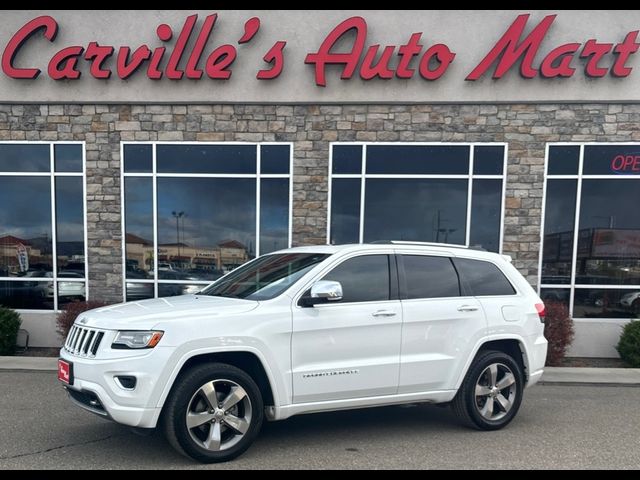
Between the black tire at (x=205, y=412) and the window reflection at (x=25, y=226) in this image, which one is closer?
the black tire at (x=205, y=412)

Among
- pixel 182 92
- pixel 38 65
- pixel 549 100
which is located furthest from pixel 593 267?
pixel 38 65

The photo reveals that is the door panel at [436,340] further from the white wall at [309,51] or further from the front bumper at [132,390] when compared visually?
the white wall at [309,51]

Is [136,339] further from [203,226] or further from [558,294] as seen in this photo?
[558,294]

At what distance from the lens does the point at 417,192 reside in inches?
368

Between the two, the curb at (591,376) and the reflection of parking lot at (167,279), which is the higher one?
the reflection of parking lot at (167,279)

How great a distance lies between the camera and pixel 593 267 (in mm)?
9289

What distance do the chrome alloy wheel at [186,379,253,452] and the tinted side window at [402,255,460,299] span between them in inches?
72.8

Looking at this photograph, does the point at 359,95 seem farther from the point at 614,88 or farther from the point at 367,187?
the point at 614,88

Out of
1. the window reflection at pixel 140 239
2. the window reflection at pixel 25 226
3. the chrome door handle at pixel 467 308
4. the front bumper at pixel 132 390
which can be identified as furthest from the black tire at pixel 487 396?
the window reflection at pixel 25 226

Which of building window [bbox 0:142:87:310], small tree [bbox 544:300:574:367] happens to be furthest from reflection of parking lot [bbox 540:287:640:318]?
building window [bbox 0:142:87:310]

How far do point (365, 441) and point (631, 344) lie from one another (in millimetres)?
6003

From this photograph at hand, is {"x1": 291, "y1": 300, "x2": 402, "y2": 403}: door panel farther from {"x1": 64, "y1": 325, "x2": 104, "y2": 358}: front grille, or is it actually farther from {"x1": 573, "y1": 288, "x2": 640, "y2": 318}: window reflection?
{"x1": 573, "y1": 288, "x2": 640, "y2": 318}: window reflection

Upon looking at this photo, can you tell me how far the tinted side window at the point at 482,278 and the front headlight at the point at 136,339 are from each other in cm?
305

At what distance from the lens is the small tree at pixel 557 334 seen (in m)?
8.17
